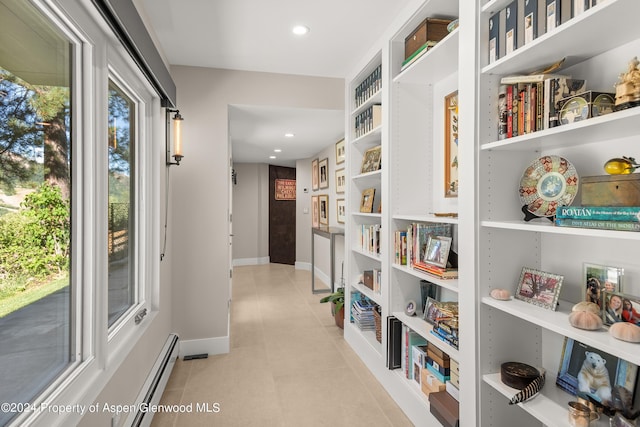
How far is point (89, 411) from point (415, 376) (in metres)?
1.78

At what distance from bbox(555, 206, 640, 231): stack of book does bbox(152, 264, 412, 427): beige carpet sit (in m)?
1.58

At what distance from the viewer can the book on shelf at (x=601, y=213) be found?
1.00 metres

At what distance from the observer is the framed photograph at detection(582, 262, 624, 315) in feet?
4.04

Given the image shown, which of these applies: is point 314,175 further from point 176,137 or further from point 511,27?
point 511,27

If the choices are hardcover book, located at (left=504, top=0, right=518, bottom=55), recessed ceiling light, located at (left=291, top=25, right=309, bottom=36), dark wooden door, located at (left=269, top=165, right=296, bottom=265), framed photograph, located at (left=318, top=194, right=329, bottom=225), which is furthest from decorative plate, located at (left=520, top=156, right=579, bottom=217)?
dark wooden door, located at (left=269, top=165, right=296, bottom=265)

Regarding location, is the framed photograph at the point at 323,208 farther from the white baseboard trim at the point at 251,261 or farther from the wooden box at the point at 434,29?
the wooden box at the point at 434,29

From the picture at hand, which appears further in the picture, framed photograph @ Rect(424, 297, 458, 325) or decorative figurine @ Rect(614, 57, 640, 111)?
framed photograph @ Rect(424, 297, 458, 325)

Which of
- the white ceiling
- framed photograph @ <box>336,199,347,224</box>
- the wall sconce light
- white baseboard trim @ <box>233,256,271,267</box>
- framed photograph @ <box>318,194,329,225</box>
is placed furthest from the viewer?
white baseboard trim @ <box>233,256,271,267</box>

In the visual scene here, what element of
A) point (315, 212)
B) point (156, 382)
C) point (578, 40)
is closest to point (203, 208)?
point (156, 382)

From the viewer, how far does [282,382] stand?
2.55 metres

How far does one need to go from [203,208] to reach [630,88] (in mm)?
2863

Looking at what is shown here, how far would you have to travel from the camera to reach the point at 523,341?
155 cm

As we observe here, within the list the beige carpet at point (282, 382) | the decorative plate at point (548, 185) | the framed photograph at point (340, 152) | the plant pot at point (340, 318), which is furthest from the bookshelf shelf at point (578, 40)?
the framed photograph at point (340, 152)

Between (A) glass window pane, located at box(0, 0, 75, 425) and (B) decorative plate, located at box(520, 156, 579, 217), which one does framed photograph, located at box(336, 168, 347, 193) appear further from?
(A) glass window pane, located at box(0, 0, 75, 425)
